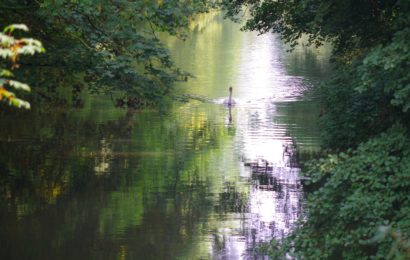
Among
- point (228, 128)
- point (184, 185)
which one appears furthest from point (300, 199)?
point (228, 128)

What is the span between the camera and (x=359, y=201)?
7.78 metres

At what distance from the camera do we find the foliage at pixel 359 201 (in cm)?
777

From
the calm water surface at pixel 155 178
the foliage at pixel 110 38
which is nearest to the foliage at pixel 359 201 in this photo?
the calm water surface at pixel 155 178

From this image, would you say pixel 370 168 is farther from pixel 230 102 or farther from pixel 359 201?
pixel 230 102

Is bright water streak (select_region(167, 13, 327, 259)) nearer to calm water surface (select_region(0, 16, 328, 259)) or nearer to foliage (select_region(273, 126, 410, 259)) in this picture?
calm water surface (select_region(0, 16, 328, 259))

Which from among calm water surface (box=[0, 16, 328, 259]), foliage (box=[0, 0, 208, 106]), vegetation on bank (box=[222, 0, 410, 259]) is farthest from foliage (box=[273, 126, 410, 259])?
foliage (box=[0, 0, 208, 106])

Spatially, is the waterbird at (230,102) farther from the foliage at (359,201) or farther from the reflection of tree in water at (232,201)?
the foliage at (359,201)

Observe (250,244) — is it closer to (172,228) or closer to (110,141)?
(172,228)

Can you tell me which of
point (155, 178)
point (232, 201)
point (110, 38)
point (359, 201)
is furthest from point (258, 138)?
point (359, 201)

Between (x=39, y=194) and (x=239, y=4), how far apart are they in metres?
6.94

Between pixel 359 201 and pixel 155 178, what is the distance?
418 inches

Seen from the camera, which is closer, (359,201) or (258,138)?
(359,201)

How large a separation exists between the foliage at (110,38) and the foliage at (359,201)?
5.85 meters

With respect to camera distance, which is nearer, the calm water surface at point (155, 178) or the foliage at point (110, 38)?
the foliage at point (110, 38)
